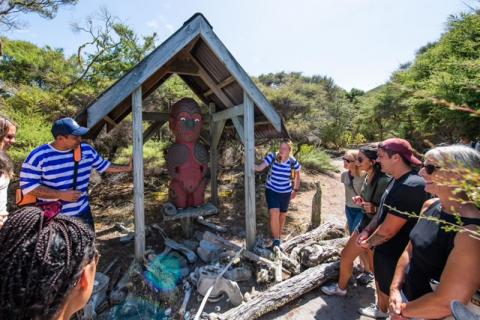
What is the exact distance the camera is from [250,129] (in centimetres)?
430

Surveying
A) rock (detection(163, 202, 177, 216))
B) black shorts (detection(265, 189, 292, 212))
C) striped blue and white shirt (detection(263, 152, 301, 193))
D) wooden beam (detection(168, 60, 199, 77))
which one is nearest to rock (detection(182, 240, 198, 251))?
rock (detection(163, 202, 177, 216))

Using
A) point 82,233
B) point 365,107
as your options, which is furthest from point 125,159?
point 365,107

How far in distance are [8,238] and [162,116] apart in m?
4.54

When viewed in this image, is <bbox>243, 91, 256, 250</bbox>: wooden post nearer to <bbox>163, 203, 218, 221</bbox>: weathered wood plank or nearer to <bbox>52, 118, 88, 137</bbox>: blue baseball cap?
<bbox>163, 203, 218, 221</bbox>: weathered wood plank

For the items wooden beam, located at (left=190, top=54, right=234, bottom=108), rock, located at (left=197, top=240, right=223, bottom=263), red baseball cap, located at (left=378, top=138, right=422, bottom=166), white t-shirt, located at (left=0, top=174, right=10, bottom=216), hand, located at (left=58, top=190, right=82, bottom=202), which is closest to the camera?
white t-shirt, located at (left=0, top=174, right=10, bottom=216)

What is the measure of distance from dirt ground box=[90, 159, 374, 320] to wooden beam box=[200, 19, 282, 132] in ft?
7.64

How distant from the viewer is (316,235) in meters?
4.76

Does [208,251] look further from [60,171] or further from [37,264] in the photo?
→ [37,264]

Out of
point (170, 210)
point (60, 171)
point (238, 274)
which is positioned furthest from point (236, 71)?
point (238, 274)

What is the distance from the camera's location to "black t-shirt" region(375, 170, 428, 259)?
2307 mm

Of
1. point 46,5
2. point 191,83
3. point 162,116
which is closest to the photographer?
point 162,116

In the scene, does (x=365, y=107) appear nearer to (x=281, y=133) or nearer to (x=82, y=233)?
(x=281, y=133)

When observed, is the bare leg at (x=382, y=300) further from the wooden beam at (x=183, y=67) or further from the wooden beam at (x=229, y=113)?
the wooden beam at (x=183, y=67)

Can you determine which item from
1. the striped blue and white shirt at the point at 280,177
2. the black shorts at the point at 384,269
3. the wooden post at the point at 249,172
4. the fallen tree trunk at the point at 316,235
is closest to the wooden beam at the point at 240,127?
the wooden post at the point at 249,172
